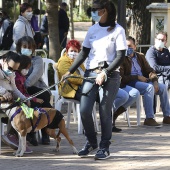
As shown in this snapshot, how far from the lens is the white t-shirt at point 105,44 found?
8141 millimetres

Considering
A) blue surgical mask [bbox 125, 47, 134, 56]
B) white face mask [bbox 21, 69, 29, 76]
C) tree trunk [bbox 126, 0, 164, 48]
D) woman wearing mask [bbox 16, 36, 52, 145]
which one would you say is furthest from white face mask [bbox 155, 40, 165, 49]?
tree trunk [bbox 126, 0, 164, 48]

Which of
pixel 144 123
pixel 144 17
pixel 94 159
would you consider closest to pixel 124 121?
pixel 144 123

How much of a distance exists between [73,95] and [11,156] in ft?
6.37

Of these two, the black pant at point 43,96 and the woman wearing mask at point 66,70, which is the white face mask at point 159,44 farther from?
the black pant at point 43,96

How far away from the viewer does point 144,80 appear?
11.4 metres

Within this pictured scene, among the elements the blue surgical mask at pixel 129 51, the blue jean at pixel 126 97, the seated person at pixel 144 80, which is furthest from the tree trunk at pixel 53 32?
the blue jean at pixel 126 97

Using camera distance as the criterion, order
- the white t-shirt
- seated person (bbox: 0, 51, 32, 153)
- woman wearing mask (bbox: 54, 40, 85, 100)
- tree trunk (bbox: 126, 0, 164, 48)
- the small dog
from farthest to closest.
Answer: tree trunk (bbox: 126, 0, 164, 48), woman wearing mask (bbox: 54, 40, 85, 100), seated person (bbox: 0, 51, 32, 153), the small dog, the white t-shirt

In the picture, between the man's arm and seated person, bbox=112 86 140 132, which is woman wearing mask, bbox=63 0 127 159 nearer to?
seated person, bbox=112 86 140 132

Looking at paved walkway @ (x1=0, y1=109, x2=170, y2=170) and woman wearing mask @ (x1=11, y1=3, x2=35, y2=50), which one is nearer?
paved walkway @ (x1=0, y1=109, x2=170, y2=170)

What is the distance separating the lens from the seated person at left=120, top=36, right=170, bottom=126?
11125 millimetres

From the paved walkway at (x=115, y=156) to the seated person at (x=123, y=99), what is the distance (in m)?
0.38

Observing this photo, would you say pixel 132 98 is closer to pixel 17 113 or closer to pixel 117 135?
pixel 117 135

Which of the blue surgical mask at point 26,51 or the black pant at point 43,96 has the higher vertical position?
the blue surgical mask at point 26,51

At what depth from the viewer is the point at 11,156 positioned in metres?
8.50
